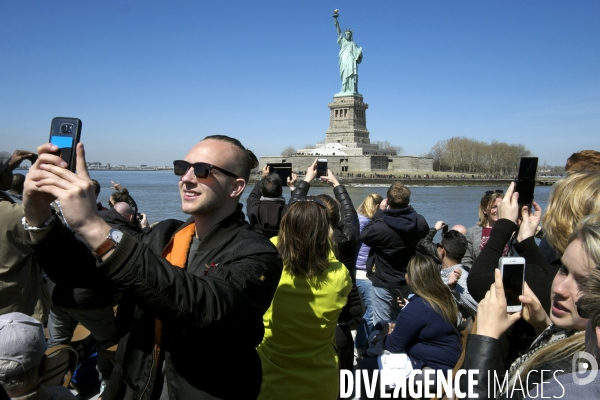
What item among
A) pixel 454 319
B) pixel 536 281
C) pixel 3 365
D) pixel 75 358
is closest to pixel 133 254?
pixel 3 365

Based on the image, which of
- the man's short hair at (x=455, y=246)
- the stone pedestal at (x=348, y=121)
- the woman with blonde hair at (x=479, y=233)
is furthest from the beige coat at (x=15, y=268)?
the stone pedestal at (x=348, y=121)

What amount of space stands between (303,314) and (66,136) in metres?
1.29

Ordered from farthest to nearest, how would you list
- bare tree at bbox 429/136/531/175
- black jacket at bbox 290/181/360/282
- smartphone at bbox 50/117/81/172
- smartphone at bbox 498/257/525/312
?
bare tree at bbox 429/136/531/175
black jacket at bbox 290/181/360/282
smartphone at bbox 498/257/525/312
smartphone at bbox 50/117/81/172

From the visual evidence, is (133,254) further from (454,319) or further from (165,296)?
(454,319)

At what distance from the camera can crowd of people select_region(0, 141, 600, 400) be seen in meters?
1.18

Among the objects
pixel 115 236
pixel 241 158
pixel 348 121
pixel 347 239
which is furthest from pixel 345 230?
pixel 348 121

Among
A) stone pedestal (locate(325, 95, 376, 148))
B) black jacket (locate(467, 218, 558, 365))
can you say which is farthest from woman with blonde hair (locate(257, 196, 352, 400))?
stone pedestal (locate(325, 95, 376, 148))

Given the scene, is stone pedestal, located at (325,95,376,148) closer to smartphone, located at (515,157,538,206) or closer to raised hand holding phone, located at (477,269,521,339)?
smartphone, located at (515,157,538,206)

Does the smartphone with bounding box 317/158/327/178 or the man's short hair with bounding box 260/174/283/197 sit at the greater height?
the smartphone with bounding box 317/158/327/178

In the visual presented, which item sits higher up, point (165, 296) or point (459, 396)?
point (165, 296)

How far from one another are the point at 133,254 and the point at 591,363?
3.67ft

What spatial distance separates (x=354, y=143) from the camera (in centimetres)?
5678

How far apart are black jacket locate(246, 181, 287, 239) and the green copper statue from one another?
2044 inches

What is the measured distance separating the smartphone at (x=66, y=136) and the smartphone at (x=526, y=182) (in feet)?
6.24
